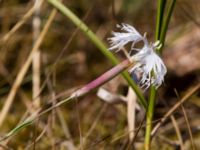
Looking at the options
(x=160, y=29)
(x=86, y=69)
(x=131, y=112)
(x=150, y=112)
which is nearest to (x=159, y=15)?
(x=160, y=29)

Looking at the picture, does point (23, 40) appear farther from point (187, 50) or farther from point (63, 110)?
point (187, 50)

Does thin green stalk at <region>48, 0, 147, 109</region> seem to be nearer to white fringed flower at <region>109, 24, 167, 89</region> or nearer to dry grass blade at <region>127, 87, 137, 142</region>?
white fringed flower at <region>109, 24, 167, 89</region>

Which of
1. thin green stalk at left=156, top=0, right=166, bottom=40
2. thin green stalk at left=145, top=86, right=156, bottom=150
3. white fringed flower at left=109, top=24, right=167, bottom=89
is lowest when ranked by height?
thin green stalk at left=145, top=86, right=156, bottom=150

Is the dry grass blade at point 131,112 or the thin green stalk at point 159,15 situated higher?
the thin green stalk at point 159,15

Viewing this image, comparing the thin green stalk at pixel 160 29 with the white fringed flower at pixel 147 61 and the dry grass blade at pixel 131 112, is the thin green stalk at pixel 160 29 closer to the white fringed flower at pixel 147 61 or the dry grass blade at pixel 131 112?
the white fringed flower at pixel 147 61

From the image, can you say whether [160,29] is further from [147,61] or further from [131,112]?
[131,112]

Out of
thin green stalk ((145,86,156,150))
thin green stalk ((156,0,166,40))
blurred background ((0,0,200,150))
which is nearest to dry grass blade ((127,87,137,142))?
blurred background ((0,0,200,150))

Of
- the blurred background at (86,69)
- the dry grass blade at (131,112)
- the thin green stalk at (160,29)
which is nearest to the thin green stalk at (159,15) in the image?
the thin green stalk at (160,29)

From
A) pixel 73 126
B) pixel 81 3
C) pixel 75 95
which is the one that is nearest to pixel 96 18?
pixel 81 3

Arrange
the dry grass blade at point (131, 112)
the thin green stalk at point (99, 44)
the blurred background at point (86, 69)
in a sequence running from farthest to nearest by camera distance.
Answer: the blurred background at point (86, 69) < the dry grass blade at point (131, 112) < the thin green stalk at point (99, 44)
